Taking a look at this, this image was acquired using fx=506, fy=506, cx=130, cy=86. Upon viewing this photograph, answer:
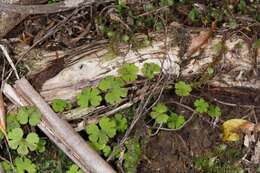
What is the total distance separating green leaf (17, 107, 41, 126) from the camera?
436cm

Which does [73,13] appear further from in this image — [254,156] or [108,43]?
[254,156]

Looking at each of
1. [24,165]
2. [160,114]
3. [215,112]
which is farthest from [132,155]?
[24,165]

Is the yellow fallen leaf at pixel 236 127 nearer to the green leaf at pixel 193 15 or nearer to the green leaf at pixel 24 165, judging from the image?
the green leaf at pixel 193 15

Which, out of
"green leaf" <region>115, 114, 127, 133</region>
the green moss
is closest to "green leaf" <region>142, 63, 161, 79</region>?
"green leaf" <region>115, 114, 127, 133</region>

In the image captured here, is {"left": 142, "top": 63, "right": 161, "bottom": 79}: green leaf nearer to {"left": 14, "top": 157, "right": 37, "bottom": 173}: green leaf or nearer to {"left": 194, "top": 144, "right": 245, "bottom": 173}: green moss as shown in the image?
{"left": 194, "top": 144, "right": 245, "bottom": 173}: green moss

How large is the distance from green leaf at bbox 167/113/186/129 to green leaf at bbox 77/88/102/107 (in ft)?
2.12

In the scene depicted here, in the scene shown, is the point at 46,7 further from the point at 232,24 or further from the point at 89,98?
the point at 232,24

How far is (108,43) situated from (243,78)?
126cm

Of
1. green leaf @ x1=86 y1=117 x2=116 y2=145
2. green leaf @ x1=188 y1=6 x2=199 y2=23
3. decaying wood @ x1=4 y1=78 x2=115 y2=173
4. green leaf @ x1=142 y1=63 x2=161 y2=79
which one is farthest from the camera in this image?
green leaf @ x1=188 y1=6 x2=199 y2=23

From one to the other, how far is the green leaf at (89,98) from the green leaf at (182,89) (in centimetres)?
69

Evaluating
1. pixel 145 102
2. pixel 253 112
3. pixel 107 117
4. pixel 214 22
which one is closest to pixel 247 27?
pixel 214 22

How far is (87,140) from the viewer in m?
4.52

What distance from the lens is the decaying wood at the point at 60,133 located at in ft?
14.1

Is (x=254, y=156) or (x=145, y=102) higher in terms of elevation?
(x=145, y=102)
